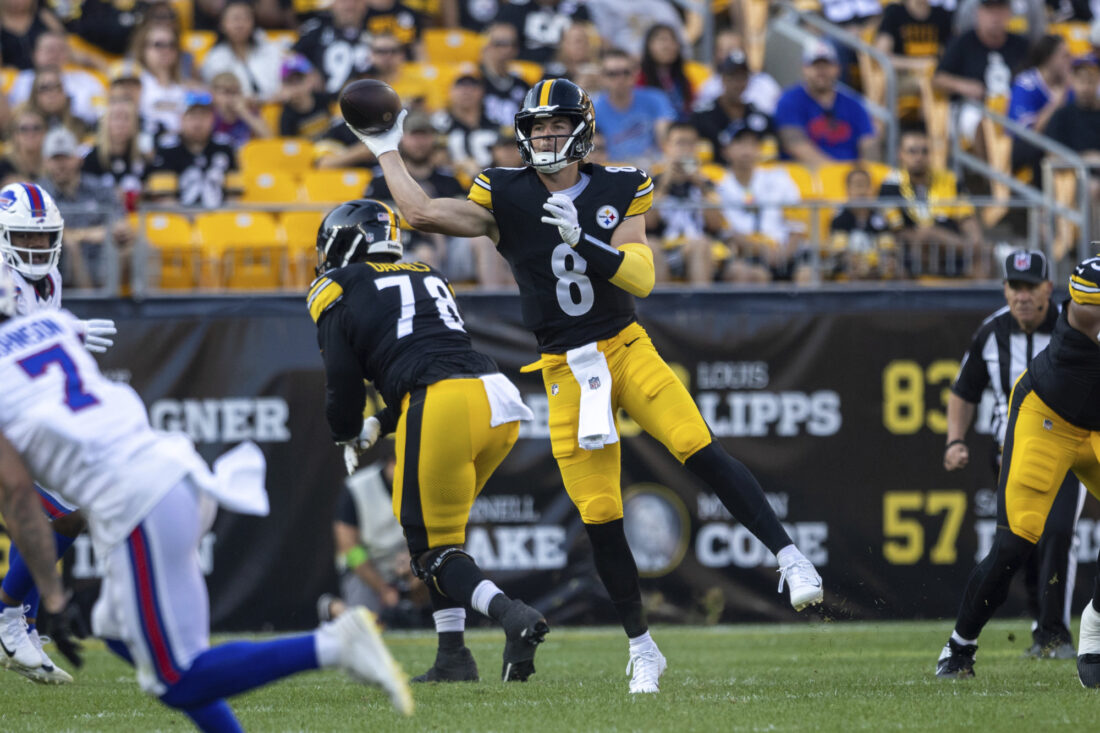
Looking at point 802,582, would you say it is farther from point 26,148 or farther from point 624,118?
point 26,148

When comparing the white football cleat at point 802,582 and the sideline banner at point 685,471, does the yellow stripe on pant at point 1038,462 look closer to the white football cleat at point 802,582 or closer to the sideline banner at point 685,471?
the white football cleat at point 802,582

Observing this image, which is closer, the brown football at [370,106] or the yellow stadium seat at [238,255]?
the brown football at [370,106]

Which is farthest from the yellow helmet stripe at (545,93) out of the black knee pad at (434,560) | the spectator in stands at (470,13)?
the spectator in stands at (470,13)

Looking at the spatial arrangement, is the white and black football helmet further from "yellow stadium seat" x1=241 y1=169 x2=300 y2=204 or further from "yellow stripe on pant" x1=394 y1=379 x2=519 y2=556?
"yellow stadium seat" x1=241 y1=169 x2=300 y2=204

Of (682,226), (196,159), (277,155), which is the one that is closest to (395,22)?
(277,155)

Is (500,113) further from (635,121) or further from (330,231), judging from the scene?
(330,231)

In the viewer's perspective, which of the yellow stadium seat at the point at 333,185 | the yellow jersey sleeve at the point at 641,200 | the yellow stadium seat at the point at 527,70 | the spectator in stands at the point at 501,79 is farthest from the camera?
the yellow stadium seat at the point at 527,70

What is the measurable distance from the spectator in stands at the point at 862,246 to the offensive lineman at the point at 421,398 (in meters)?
4.42

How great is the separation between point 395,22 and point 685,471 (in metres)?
5.49

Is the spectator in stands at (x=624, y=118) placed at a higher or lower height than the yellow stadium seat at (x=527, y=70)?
lower

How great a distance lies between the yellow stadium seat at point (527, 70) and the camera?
1255 cm

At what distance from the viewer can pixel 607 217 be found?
585cm

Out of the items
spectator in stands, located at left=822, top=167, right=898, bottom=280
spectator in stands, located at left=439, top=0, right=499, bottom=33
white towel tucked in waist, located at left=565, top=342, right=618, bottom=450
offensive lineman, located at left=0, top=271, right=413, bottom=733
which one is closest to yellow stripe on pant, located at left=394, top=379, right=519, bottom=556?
white towel tucked in waist, located at left=565, top=342, right=618, bottom=450

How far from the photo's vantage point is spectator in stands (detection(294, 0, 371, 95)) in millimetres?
12523
